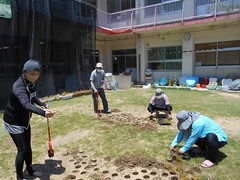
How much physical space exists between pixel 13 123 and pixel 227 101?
7.60m

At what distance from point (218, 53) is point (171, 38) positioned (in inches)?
114

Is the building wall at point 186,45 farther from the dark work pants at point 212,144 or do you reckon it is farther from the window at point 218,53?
the dark work pants at point 212,144

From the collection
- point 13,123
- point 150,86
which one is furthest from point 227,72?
point 13,123

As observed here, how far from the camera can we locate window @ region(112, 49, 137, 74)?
15.8 m

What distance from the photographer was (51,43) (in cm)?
921

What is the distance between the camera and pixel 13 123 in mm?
2652

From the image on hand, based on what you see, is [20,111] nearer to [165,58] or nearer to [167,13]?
[167,13]

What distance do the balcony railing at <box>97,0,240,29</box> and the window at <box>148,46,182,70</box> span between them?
6.08 ft

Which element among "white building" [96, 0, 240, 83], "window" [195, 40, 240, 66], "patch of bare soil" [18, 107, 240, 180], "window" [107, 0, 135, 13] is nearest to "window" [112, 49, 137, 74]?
"white building" [96, 0, 240, 83]

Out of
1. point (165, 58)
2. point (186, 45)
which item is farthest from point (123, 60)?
point (186, 45)

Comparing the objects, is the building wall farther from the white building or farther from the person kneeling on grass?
the person kneeling on grass

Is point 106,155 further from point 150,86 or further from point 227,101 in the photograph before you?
point 150,86

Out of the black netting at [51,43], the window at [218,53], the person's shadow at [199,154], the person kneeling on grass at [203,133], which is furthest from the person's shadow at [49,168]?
the window at [218,53]

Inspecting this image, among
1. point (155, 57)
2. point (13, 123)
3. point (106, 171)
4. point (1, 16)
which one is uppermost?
point (1, 16)
